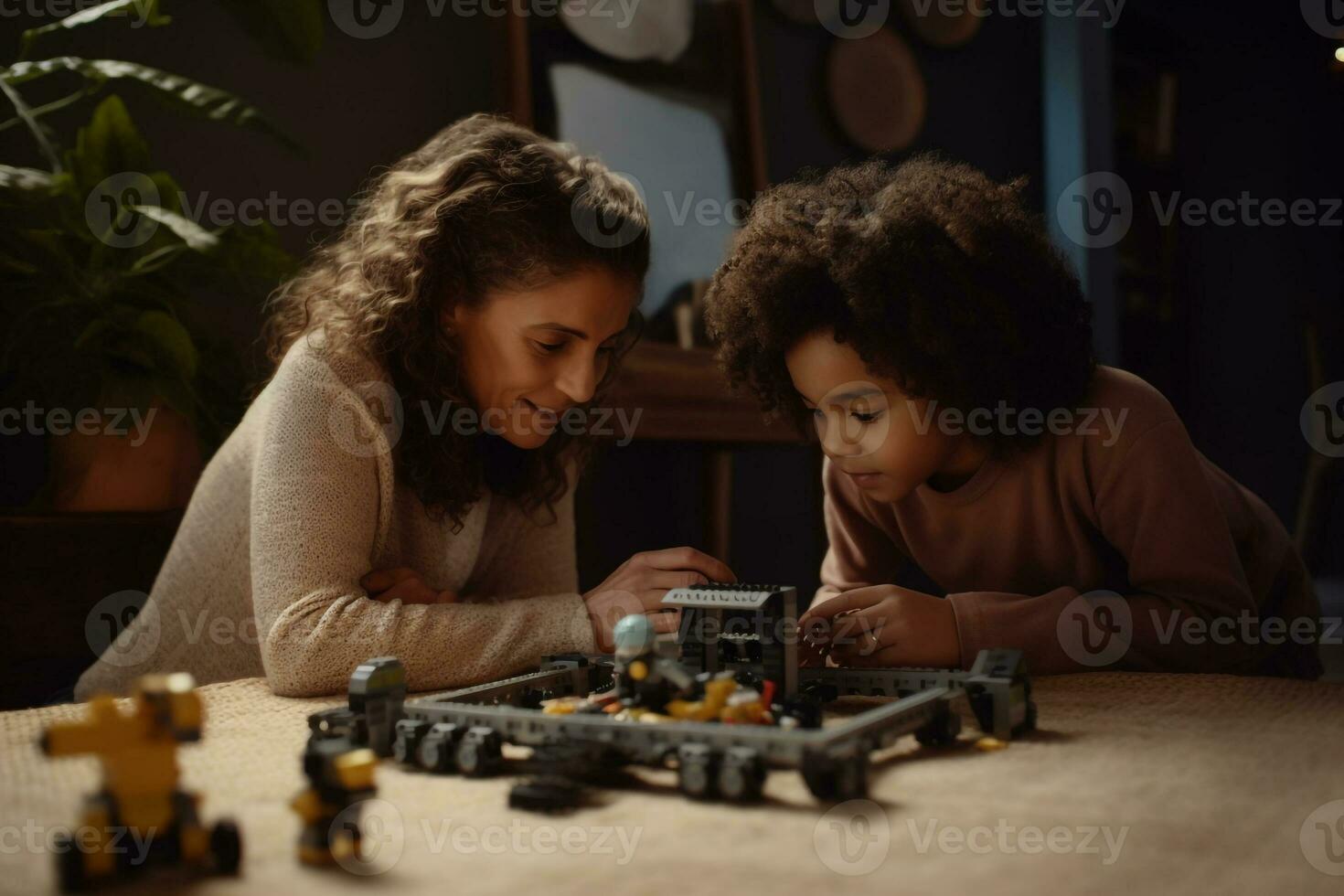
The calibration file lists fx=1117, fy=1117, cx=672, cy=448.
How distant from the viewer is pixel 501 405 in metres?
1.28

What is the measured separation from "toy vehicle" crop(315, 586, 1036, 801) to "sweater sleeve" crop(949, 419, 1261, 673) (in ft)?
0.67

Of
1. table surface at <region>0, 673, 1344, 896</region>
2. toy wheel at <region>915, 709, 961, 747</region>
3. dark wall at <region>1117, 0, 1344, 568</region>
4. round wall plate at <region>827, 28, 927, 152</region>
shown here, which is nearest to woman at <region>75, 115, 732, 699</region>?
table surface at <region>0, 673, 1344, 896</region>

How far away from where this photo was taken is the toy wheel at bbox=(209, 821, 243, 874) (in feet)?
1.70

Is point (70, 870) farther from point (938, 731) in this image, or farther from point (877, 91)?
point (877, 91)

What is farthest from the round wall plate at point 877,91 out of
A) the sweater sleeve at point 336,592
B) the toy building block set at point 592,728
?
the toy building block set at point 592,728

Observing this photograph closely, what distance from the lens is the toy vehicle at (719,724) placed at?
24.8 inches

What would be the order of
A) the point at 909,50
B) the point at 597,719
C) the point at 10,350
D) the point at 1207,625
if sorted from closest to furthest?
the point at 597,719 < the point at 1207,625 < the point at 10,350 < the point at 909,50

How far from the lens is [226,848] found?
1.70 ft

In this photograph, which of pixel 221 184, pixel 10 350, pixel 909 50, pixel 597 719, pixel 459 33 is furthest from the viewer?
pixel 909 50

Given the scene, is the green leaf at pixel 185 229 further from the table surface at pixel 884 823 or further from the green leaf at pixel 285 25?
the table surface at pixel 884 823

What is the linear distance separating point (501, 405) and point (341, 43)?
110 centimetres

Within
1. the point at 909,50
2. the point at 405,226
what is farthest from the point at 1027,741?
the point at 909,50

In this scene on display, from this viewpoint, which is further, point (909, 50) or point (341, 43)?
point (909, 50)

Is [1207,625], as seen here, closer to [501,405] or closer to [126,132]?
[501,405]
